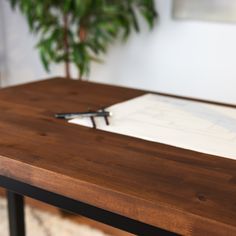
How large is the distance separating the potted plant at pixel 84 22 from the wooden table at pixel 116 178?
4.91ft

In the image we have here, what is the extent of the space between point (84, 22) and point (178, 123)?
1.74 m

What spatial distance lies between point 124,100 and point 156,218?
0.69 m

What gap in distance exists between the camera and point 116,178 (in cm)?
76

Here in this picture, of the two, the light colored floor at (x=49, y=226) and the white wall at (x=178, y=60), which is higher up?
the white wall at (x=178, y=60)

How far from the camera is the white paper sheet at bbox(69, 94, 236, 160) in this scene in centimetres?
95

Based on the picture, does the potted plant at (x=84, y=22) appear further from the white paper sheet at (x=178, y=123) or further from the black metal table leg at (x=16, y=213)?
the black metal table leg at (x=16, y=213)

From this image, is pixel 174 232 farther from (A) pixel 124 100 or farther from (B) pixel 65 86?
(B) pixel 65 86

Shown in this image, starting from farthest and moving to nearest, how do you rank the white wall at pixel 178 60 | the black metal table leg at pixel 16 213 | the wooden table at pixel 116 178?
the white wall at pixel 178 60
the black metal table leg at pixel 16 213
the wooden table at pixel 116 178

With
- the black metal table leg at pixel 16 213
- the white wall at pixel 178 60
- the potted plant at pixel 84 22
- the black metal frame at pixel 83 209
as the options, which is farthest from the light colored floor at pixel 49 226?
the white wall at pixel 178 60

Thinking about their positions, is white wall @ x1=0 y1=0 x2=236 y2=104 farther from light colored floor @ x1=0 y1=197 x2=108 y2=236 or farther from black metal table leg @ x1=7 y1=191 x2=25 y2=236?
black metal table leg @ x1=7 y1=191 x2=25 y2=236

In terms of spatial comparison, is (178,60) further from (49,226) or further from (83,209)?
(83,209)

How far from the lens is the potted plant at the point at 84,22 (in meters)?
2.50

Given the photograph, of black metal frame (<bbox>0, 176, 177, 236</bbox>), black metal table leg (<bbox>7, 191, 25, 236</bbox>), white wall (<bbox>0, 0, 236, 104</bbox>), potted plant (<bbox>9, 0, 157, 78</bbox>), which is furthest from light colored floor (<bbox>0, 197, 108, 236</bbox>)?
white wall (<bbox>0, 0, 236, 104</bbox>)

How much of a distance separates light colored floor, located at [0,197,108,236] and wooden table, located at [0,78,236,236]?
0.59 m
